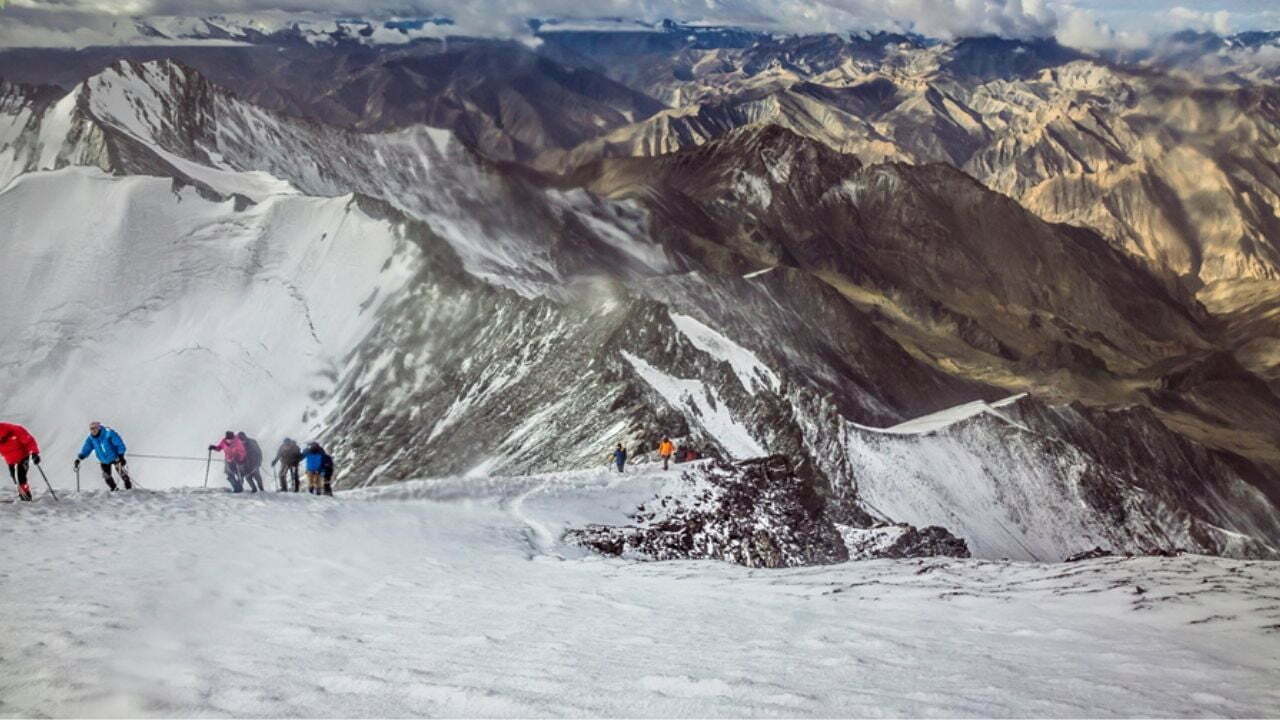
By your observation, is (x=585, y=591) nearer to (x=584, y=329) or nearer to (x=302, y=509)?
(x=302, y=509)

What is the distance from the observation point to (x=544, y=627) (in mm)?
13727

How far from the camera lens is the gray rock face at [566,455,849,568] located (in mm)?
26391

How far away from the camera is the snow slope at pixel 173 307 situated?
61.7m

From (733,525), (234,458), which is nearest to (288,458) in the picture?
(234,458)

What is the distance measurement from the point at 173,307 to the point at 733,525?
5841 cm

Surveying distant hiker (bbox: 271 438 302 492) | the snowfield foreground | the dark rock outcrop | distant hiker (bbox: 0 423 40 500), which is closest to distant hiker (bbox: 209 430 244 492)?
distant hiker (bbox: 271 438 302 492)

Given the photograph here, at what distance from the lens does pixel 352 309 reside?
7062 centimetres

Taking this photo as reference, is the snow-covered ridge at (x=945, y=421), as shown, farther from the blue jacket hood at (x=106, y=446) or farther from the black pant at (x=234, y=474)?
the blue jacket hood at (x=106, y=446)

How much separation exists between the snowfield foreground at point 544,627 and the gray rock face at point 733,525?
538 cm

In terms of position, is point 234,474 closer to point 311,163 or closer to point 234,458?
point 234,458

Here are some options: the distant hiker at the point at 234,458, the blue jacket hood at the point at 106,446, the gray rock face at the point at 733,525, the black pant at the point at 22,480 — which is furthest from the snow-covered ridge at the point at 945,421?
the black pant at the point at 22,480

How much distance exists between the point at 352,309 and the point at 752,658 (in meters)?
64.0

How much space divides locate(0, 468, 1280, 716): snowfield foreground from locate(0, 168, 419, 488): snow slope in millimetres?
40930

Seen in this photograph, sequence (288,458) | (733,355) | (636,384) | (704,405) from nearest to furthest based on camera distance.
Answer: (288,458) → (636,384) → (704,405) → (733,355)
